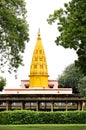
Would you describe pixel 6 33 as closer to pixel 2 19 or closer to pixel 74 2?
pixel 2 19

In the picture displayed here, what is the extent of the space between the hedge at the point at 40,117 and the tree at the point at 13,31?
11.2m

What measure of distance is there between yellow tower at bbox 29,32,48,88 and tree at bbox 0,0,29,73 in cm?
4364

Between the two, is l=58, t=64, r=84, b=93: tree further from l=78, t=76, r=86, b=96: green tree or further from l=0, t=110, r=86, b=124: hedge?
l=0, t=110, r=86, b=124: hedge

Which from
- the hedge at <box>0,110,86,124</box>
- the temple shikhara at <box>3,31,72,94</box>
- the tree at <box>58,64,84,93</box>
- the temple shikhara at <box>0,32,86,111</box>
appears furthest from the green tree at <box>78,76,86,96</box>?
the hedge at <box>0,110,86,124</box>

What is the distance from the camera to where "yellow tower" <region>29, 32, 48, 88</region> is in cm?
7419

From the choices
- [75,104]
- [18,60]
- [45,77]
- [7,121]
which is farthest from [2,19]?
[45,77]

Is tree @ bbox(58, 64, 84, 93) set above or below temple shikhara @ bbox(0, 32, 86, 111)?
above

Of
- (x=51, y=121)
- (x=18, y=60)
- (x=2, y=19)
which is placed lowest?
(x=51, y=121)

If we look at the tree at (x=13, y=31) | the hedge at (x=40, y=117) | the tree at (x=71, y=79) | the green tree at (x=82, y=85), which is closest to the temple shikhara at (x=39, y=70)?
the green tree at (x=82, y=85)

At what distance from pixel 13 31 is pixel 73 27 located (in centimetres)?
488

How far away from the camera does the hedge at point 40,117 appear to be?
4078 cm

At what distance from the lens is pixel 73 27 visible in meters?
25.3

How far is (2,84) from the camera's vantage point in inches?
3664

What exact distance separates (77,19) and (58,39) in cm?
328
